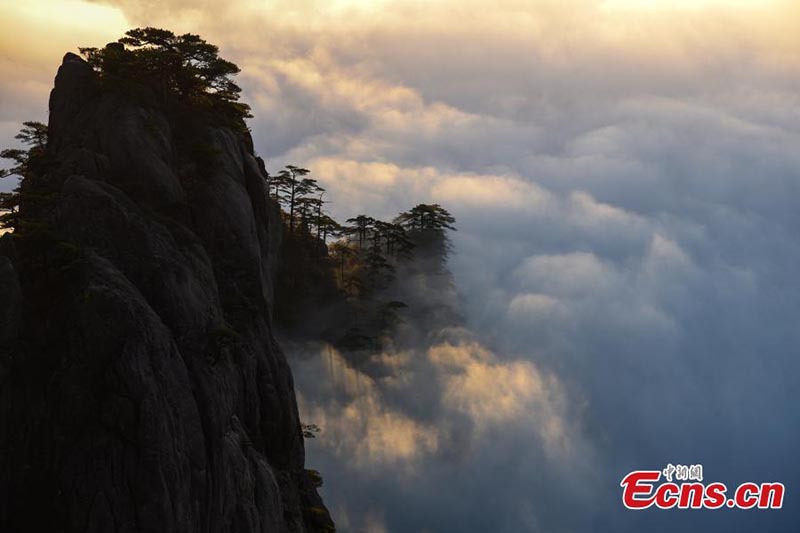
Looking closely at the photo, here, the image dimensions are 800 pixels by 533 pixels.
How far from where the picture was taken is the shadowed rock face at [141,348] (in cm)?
2942

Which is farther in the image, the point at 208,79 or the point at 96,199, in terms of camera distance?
the point at 208,79

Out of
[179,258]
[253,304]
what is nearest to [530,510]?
[253,304]

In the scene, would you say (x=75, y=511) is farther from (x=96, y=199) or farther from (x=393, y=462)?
(x=393, y=462)

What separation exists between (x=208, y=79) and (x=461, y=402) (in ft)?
301

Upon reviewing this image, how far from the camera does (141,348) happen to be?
31109mm

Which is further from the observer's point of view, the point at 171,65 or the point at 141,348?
the point at 171,65

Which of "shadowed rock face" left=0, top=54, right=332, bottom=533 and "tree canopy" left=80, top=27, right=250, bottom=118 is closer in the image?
"shadowed rock face" left=0, top=54, right=332, bottom=533

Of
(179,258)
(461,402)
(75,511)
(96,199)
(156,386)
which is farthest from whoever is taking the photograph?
(461,402)

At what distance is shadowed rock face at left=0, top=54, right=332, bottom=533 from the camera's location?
2942cm

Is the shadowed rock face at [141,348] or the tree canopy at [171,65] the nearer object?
the shadowed rock face at [141,348]

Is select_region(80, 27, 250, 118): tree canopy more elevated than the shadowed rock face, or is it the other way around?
select_region(80, 27, 250, 118): tree canopy

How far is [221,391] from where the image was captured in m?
36.0

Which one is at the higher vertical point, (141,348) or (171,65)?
(171,65)

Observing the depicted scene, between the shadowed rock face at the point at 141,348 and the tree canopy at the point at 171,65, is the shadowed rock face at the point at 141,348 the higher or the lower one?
the lower one
